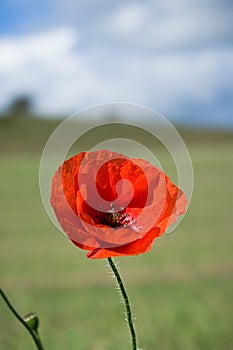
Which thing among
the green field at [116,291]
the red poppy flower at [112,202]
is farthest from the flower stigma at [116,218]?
the green field at [116,291]

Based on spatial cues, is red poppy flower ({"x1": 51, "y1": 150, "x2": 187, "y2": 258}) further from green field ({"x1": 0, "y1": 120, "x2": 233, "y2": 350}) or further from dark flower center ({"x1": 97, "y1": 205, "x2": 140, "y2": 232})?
green field ({"x1": 0, "y1": 120, "x2": 233, "y2": 350})

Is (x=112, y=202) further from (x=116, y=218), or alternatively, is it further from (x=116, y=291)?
(x=116, y=291)

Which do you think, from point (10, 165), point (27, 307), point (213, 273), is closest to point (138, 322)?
point (27, 307)

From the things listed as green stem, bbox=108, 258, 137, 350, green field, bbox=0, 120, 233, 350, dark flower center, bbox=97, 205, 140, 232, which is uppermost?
dark flower center, bbox=97, 205, 140, 232

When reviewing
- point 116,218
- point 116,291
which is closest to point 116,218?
point 116,218

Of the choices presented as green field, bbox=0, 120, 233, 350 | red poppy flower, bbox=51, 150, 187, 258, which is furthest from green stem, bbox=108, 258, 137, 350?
green field, bbox=0, 120, 233, 350

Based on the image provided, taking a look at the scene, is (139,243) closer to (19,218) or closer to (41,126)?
(19,218)
